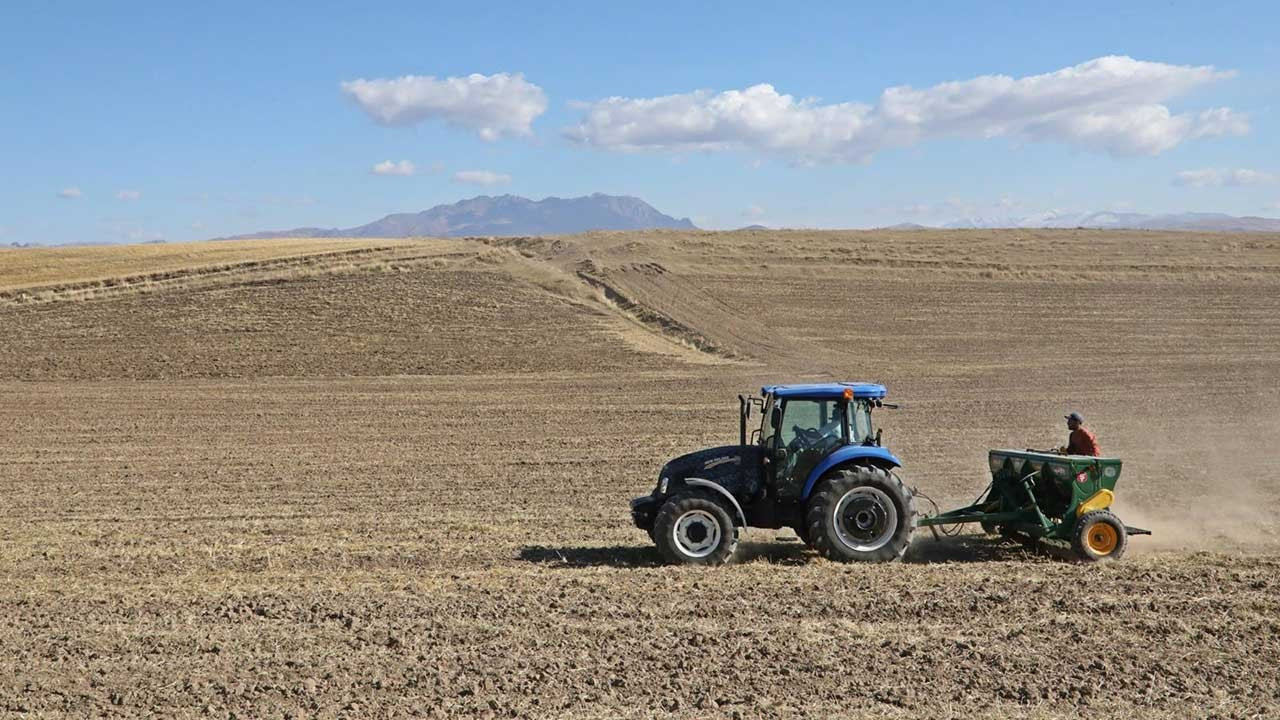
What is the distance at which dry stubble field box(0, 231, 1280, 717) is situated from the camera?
714 cm

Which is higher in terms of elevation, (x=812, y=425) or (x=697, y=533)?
(x=812, y=425)

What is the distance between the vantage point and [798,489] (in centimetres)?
1045

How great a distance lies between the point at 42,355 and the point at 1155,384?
29.1m

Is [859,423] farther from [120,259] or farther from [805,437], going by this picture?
[120,259]

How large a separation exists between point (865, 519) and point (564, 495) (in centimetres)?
546

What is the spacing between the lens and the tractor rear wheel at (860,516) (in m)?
10.2

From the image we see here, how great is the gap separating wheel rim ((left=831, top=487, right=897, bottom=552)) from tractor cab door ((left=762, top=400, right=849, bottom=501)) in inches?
17.9

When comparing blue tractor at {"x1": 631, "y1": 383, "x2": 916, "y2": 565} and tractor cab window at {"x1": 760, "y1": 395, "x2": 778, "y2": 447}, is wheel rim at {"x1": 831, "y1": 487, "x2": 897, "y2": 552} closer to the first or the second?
blue tractor at {"x1": 631, "y1": 383, "x2": 916, "y2": 565}

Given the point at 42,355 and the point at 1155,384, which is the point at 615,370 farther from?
the point at 42,355

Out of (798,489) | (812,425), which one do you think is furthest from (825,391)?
(798,489)

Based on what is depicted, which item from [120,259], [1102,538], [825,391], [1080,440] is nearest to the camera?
[825,391]

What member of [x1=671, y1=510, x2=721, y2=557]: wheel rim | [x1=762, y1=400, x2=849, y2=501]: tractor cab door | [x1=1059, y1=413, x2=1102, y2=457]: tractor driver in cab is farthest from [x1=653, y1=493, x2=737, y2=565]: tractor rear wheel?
[x1=1059, y1=413, x2=1102, y2=457]: tractor driver in cab

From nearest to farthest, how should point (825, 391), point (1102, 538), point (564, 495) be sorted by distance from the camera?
point (825, 391) → point (1102, 538) → point (564, 495)

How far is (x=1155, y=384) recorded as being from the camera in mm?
27266
